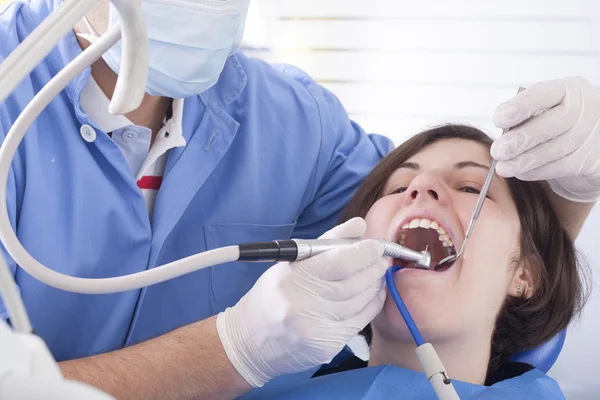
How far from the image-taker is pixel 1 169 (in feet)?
3.07

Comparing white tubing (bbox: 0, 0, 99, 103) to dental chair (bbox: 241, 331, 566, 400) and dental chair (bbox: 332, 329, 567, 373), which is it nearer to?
dental chair (bbox: 241, 331, 566, 400)

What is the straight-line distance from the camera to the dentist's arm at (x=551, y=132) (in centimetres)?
163

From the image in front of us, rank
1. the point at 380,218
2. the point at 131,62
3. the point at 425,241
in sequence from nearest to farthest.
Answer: the point at 131,62, the point at 380,218, the point at 425,241

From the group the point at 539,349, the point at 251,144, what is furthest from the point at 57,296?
the point at 539,349

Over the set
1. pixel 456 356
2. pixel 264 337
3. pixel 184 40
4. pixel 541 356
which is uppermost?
pixel 184 40

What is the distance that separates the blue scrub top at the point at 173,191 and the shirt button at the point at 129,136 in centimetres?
6

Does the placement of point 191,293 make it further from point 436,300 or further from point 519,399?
point 519,399

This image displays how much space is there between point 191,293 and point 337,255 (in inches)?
24.1

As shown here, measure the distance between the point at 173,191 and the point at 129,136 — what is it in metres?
0.17

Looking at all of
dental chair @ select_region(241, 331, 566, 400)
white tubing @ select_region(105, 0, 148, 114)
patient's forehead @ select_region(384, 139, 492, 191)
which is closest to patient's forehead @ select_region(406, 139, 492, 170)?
patient's forehead @ select_region(384, 139, 492, 191)

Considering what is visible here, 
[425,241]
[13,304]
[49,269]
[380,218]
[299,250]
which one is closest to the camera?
[13,304]

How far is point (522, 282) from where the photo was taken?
1793mm

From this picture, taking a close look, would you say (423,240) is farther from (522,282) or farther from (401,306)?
(401,306)

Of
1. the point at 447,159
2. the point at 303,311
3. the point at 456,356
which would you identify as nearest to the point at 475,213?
the point at 447,159
